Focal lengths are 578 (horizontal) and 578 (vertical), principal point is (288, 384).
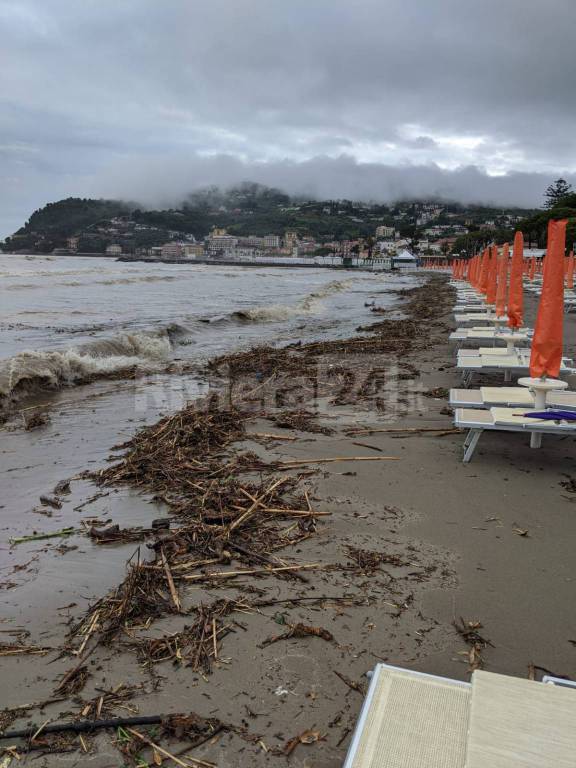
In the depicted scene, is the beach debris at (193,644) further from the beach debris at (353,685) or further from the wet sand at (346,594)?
the beach debris at (353,685)

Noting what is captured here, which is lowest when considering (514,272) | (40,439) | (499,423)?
(40,439)

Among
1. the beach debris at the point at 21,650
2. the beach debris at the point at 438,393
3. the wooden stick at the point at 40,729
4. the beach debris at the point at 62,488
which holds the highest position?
the beach debris at the point at 438,393

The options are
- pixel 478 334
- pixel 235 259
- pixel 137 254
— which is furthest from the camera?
pixel 235 259

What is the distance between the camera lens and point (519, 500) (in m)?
4.60

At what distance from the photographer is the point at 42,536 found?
420 cm

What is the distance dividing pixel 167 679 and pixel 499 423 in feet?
12.1

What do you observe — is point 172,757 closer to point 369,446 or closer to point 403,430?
point 369,446

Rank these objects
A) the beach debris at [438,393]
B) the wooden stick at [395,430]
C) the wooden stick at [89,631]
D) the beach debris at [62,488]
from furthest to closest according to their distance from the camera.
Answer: the beach debris at [438,393], the wooden stick at [395,430], the beach debris at [62,488], the wooden stick at [89,631]

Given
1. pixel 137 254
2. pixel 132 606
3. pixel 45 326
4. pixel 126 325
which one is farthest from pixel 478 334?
pixel 137 254

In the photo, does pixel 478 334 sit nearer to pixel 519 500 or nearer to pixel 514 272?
pixel 514 272

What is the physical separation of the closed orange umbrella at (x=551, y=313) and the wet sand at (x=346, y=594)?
3.07 ft

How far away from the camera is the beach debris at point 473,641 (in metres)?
2.76

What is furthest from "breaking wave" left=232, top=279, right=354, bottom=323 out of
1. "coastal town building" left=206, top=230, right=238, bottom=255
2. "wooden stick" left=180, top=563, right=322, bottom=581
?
"coastal town building" left=206, top=230, right=238, bottom=255

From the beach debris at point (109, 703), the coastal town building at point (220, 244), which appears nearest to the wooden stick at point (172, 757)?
the beach debris at point (109, 703)
